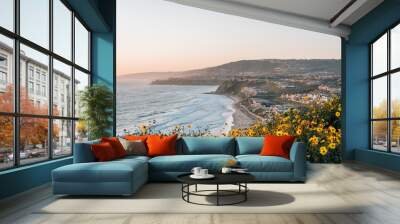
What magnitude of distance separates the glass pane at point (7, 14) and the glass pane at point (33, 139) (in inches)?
48.3

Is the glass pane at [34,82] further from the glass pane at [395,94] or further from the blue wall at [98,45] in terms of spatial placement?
the glass pane at [395,94]

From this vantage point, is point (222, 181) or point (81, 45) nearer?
point (222, 181)

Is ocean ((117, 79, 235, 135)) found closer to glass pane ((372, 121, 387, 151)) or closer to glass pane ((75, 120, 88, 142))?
glass pane ((75, 120, 88, 142))


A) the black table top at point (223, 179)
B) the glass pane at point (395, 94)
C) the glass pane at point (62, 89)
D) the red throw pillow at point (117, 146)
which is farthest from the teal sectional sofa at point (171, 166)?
the glass pane at point (395, 94)

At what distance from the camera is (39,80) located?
6062 mm

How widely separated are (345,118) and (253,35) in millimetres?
3537

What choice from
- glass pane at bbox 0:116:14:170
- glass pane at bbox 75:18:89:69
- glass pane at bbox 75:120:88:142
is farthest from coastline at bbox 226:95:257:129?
glass pane at bbox 0:116:14:170

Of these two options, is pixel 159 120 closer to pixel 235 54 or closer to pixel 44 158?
pixel 235 54

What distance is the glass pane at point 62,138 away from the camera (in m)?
6.68

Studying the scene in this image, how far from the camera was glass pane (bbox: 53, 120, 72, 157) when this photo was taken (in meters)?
6.68

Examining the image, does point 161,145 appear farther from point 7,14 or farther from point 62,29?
point 7,14

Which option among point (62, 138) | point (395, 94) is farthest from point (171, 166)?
point (395, 94)

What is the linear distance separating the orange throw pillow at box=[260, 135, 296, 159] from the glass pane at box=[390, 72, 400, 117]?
9.13 feet

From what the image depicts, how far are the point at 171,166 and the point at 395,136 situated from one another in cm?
474
